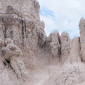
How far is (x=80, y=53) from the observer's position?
39.1 ft

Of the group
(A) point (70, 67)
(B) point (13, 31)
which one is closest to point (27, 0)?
(B) point (13, 31)

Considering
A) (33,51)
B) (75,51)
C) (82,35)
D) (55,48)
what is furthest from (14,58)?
(82,35)

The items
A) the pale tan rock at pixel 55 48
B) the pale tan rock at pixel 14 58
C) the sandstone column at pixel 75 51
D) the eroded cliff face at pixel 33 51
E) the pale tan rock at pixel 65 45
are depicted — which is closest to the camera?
the eroded cliff face at pixel 33 51

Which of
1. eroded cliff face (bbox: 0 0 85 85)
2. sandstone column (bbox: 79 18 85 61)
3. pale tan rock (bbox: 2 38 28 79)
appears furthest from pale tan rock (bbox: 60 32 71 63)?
pale tan rock (bbox: 2 38 28 79)

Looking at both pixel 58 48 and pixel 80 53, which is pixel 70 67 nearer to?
pixel 80 53

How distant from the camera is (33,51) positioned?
1460 centimetres

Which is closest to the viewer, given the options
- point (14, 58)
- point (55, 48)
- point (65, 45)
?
point (14, 58)

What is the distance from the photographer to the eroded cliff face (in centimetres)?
1129

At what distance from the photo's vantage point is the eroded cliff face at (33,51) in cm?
1129

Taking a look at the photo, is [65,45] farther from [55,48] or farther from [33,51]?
[33,51]

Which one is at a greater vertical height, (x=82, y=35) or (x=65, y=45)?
(x=82, y=35)

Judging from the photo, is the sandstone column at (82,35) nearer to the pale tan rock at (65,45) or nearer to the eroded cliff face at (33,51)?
the eroded cliff face at (33,51)

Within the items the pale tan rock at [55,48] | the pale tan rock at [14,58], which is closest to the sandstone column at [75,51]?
the pale tan rock at [55,48]

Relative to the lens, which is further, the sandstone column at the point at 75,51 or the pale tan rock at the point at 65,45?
the pale tan rock at the point at 65,45
